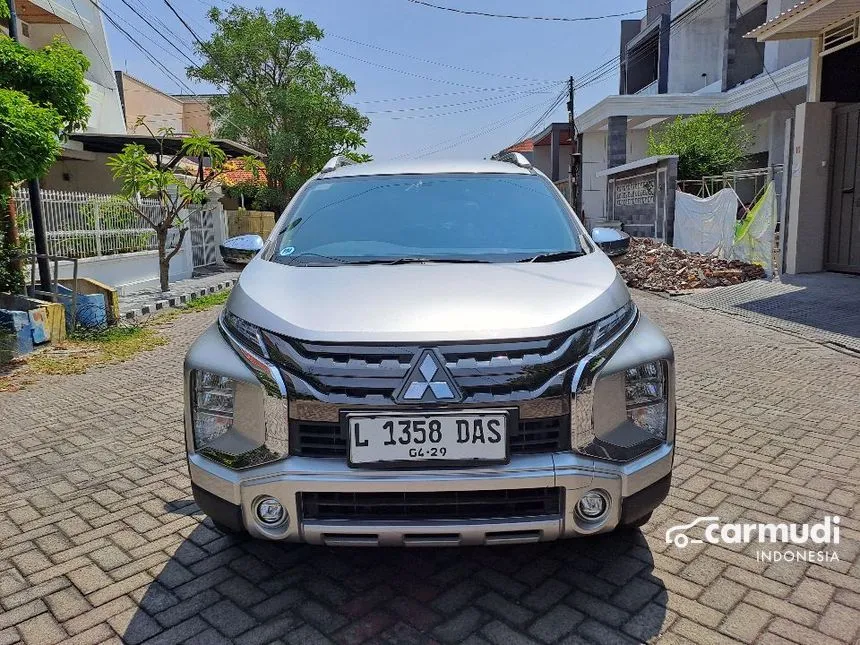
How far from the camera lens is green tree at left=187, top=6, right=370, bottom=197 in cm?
2267

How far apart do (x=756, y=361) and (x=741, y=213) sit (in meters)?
8.39

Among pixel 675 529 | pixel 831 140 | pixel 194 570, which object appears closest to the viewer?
pixel 194 570

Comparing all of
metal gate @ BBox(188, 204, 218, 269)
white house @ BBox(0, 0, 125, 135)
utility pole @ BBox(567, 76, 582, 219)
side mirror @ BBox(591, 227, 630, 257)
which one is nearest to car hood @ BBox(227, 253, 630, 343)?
side mirror @ BBox(591, 227, 630, 257)

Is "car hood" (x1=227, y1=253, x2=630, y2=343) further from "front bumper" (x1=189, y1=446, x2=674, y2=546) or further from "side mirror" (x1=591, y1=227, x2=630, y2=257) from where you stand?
"side mirror" (x1=591, y1=227, x2=630, y2=257)

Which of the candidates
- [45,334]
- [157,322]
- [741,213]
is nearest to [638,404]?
[45,334]

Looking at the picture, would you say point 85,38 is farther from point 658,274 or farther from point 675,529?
point 675,529

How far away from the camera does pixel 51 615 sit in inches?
97.8

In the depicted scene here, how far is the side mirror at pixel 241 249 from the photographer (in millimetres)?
3734

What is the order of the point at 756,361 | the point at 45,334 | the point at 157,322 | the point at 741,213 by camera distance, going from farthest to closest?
the point at 741,213 < the point at 157,322 < the point at 45,334 < the point at 756,361

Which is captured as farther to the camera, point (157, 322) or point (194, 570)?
point (157, 322)

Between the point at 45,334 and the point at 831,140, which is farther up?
the point at 831,140

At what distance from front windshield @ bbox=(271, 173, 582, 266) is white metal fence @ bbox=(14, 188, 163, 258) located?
6.55 m

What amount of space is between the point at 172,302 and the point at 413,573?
32.0 ft

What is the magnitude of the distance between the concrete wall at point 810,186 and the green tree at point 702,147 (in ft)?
20.8
